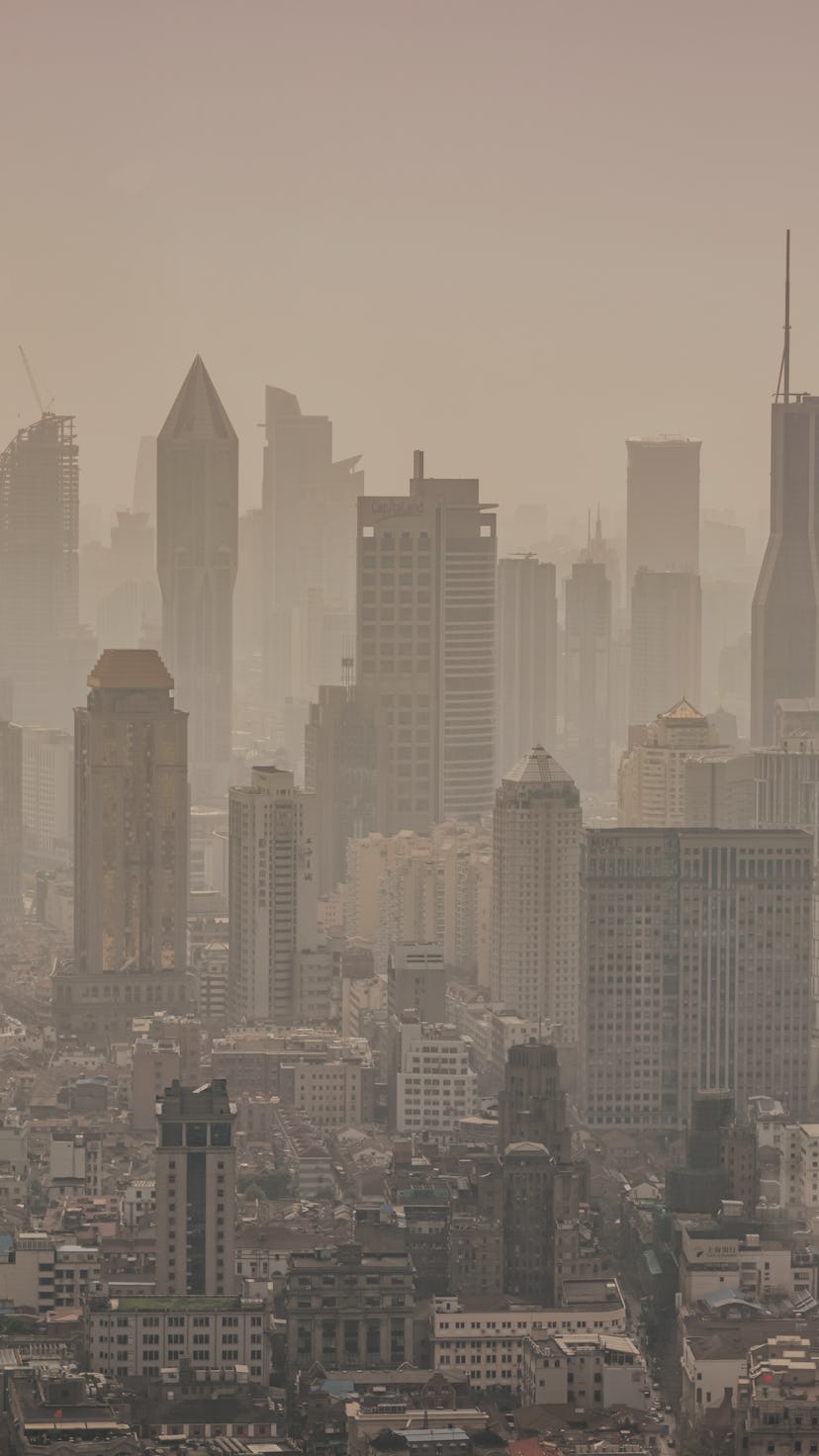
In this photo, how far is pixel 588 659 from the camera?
117 ft

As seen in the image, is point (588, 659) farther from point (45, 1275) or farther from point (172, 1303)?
point (172, 1303)

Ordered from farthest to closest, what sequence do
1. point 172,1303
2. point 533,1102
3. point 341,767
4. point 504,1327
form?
point 341,767 < point 533,1102 < point 504,1327 < point 172,1303

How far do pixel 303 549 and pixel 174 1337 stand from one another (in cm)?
2163

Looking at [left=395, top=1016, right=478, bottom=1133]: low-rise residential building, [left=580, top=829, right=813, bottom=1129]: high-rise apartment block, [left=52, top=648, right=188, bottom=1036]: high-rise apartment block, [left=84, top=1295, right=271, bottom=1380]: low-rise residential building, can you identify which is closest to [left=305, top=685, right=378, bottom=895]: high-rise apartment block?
[left=52, top=648, right=188, bottom=1036]: high-rise apartment block

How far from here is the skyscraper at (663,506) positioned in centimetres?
2938

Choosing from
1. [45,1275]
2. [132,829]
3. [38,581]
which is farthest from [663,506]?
[45,1275]

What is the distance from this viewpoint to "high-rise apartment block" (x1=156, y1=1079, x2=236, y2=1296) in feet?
48.5

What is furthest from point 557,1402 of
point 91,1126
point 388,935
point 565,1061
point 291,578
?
point 291,578

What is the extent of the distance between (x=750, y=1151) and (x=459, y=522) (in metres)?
16.0

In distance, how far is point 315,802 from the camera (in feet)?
90.4

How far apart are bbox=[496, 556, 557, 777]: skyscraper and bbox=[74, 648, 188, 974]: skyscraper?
26.1 ft

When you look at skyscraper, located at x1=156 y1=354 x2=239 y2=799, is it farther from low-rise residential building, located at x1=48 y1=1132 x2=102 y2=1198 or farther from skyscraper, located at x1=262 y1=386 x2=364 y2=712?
low-rise residential building, located at x1=48 y1=1132 x2=102 y2=1198

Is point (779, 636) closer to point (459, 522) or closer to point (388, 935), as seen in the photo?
point (459, 522)

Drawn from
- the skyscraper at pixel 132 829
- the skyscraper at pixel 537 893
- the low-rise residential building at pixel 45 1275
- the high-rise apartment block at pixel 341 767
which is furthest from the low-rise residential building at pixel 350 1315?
the high-rise apartment block at pixel 341 767
